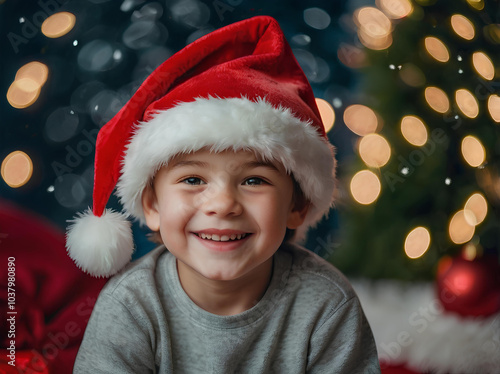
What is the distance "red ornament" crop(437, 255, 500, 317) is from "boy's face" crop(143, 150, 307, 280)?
335 mm

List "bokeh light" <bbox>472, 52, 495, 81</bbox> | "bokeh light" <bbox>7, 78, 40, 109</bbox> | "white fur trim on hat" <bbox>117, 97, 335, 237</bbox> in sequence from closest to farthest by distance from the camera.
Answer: "white fur trim on hat" <bbox>117, 97, 335, 237</bbox> < "bokeh light" <bbox>7, 78, 40, 109</bbox> < "bokeh light" <bbox>472, 52, 495, 81</bbox>

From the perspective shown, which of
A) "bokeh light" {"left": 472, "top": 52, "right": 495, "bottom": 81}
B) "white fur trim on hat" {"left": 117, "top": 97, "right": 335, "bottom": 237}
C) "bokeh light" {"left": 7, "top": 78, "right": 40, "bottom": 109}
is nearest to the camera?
"white fur trim on hat" {"left": 117, "top": 97, "right": 335, "bottom": 237}

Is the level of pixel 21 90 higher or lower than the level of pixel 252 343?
higher

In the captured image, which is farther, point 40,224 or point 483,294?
point 483,294

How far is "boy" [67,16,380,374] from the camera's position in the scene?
718 mm

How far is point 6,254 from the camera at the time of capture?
0.81 meters

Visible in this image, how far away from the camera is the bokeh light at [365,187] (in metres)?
0.89

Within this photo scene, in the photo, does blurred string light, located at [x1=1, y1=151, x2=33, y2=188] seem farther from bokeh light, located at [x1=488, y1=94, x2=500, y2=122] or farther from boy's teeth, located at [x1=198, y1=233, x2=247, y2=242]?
bokeh light, located at [x1=488, y1=94, x2=500, y2=122]

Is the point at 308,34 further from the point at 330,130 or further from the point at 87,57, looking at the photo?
the point at 87,57

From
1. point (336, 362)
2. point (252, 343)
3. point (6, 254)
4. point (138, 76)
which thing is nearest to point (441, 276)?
point (336, 362)

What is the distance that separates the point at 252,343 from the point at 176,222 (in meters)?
0.25

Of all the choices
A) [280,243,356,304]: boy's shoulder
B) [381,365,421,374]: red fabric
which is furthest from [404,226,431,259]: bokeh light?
[381,365,421,374]: red fabric

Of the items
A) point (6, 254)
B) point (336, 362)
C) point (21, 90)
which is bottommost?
point (336, 362)

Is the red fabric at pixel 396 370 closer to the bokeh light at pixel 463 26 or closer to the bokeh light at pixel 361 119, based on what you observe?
the bokeh light at pixel 361 119
